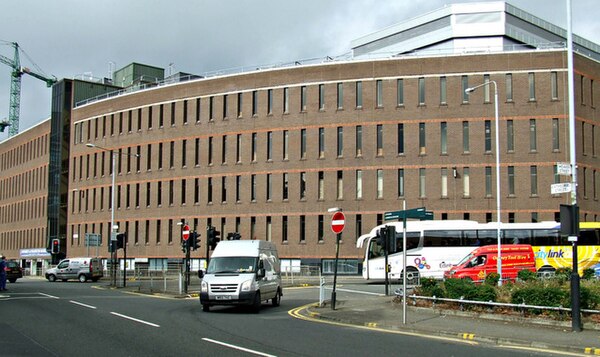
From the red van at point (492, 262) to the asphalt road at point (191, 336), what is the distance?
14487 millimetres

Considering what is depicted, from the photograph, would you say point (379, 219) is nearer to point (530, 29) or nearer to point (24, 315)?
point (530, 29)

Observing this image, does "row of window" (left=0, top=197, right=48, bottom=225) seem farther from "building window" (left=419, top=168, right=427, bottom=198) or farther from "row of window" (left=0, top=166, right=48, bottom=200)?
"building window" (left=419, top=168, right=427, bottom=198)

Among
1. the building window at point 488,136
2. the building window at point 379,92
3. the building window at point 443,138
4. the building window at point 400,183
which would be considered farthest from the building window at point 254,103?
the building window at point 488,136

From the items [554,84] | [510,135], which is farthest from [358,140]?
[554,84]

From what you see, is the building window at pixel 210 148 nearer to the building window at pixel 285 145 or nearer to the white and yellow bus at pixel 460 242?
→ the building window at pixel 285 145

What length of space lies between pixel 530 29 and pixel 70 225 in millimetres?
56673

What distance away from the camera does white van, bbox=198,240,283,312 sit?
20.6 m

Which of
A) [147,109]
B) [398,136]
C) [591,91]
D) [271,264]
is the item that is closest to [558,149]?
[591,91]

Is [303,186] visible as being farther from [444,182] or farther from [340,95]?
[444,182]

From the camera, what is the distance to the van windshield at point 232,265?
21.4 metres

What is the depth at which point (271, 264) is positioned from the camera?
2345 centimetres

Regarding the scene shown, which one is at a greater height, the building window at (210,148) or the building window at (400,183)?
the building window at (210,148)

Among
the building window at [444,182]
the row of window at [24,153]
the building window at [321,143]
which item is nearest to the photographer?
the building window at [444,182]

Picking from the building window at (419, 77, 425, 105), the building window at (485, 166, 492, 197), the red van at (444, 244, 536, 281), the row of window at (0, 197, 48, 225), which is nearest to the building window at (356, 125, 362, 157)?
the building window at (419, 77, 425, 105)
